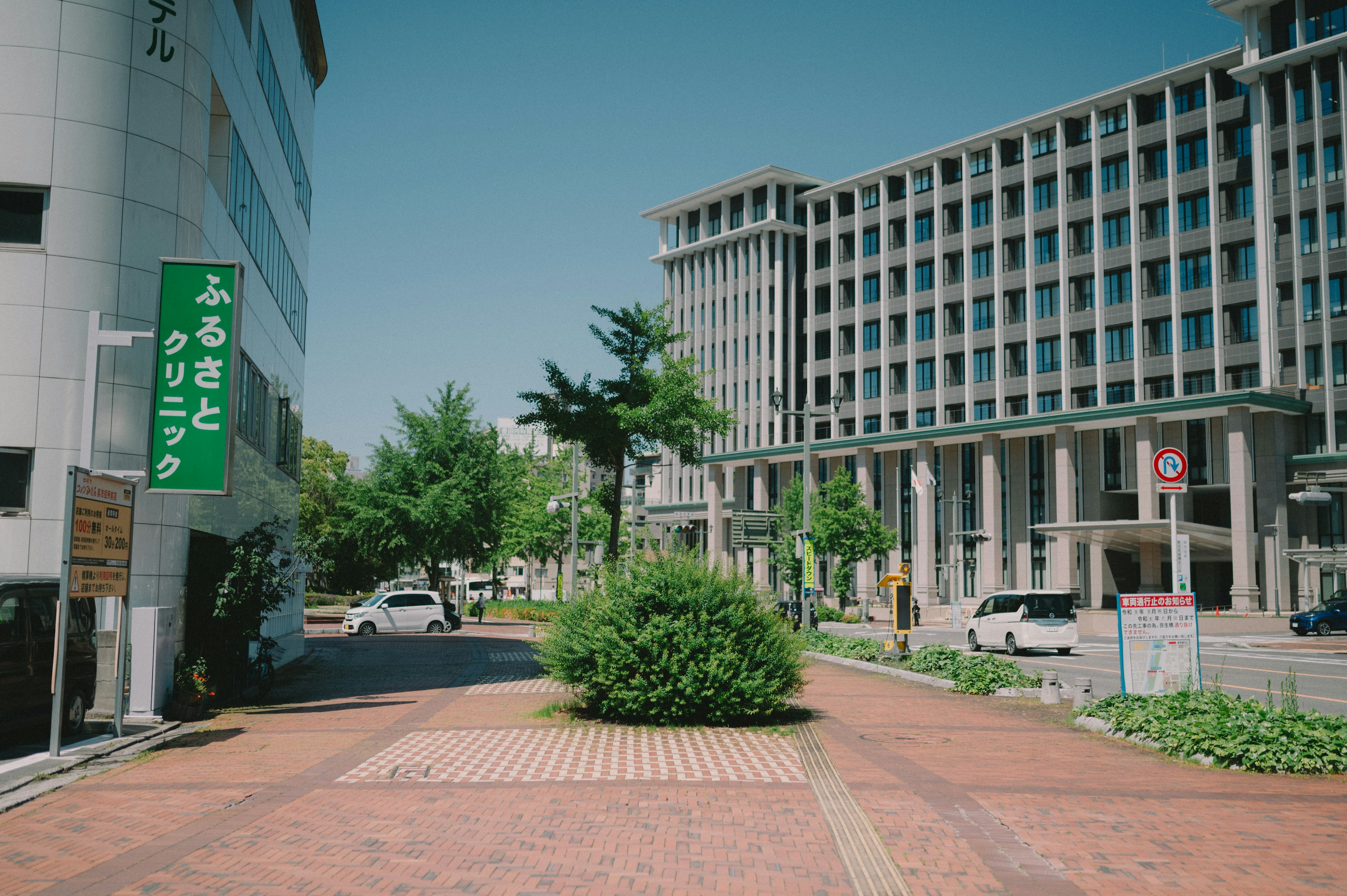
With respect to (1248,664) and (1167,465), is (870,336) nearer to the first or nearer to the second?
(1248,664)

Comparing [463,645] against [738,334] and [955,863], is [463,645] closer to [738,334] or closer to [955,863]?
[955,863]

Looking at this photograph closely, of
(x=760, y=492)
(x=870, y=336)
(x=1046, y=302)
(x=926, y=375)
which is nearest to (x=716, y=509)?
(x=760, y=492)

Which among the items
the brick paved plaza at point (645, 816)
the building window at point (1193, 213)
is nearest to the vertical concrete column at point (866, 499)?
the building window at point (1193, 213)

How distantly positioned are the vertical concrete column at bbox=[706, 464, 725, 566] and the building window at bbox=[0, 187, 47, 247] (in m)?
68.1

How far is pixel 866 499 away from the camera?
229 ft

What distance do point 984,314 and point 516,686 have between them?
54499 mm

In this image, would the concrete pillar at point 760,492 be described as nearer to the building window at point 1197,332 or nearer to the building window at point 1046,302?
the building window at point 1046,302

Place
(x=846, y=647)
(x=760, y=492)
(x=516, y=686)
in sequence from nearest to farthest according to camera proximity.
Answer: (x=516, y=686)
(x=846, y=647)
(x=760, y=492)

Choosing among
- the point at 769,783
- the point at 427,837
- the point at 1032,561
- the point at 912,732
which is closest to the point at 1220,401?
the point at 1032,561

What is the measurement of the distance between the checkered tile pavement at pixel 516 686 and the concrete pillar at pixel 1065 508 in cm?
4534

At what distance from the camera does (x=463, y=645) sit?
109ft

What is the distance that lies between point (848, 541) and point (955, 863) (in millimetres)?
52446

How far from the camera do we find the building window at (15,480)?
45.9 ft

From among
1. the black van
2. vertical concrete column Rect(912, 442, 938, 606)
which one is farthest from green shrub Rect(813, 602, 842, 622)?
the black van
